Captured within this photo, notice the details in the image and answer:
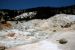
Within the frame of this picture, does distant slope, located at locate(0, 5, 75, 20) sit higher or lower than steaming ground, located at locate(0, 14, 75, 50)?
higher

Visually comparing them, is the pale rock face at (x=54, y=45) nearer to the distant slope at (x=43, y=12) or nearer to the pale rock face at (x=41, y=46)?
the pale rock face at (x=41, y=46)

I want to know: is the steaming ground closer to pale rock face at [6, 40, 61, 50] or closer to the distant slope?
pale rock face at [6, 40, 61, 50]

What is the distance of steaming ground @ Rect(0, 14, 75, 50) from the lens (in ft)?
28.8

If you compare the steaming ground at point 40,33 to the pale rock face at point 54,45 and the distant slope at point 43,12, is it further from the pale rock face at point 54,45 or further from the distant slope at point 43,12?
the distant slope at point 43,12

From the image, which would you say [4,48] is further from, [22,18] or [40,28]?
[22,18]

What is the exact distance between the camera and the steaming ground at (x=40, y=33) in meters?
8.79

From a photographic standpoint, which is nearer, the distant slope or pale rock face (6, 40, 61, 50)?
pale rock face (6, 40, 61, 50)

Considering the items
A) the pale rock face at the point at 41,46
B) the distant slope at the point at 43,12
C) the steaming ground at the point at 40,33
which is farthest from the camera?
the distant slope at the point at 43,12

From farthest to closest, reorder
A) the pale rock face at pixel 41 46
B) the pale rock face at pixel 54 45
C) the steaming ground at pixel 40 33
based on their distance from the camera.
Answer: the steaming ground at pixel 40 33, the pale rock face at pixel 41 46, the pale rock face at pixel 54 45

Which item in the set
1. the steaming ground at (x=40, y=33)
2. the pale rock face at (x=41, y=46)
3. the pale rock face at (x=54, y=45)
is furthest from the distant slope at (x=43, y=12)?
the pale rock face at (x=41, y=46)

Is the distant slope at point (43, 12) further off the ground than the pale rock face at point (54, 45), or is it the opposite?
the distant slope at point (43, 12)

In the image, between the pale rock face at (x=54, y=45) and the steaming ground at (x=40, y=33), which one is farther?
the steaming ground at (x=40, y=33)

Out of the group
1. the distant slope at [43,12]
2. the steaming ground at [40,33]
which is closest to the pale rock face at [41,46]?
the steaming ground at [40,33]

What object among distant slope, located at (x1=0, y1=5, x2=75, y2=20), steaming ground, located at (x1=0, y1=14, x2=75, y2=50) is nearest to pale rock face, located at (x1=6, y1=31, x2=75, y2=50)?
steaming ground, located at (x1=0, y1=14, x2=75, y2=50)
